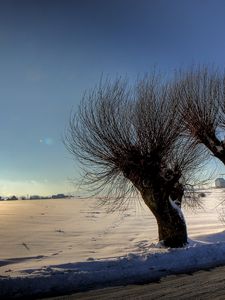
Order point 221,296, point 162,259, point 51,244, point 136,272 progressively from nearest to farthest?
point 221,296 < point 136,272 < point 162,259 < point 51,244

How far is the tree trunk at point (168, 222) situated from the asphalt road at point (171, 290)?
5.34 meters

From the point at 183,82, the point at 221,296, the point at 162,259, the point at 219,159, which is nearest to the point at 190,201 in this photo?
the point at 219,159

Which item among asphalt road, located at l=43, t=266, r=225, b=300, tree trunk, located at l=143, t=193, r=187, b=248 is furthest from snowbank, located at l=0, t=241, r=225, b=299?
tree trunk, located at l=143, t=193, r=187, b=248

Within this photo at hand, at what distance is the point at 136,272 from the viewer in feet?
28.8

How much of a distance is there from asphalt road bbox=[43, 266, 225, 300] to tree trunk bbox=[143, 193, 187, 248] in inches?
210

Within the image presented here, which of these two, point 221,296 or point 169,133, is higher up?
point 169,133

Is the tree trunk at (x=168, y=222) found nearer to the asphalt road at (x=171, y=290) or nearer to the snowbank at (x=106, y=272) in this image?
the snowbank at (x=106, y=272)

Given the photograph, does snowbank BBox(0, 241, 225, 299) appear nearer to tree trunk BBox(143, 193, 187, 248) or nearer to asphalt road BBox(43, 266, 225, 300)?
asphalt road BBox(43, 266, 225, 300)

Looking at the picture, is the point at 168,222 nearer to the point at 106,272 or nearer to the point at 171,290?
the point at 106,272

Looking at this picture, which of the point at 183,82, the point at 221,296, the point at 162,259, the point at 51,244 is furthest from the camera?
the point at 51,244

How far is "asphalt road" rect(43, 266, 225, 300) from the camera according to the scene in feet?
21.5

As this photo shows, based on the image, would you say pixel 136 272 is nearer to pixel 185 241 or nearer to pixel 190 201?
pixel 185 241

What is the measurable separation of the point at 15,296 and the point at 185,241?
8.46 meters

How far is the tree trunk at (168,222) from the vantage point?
1372 cm
